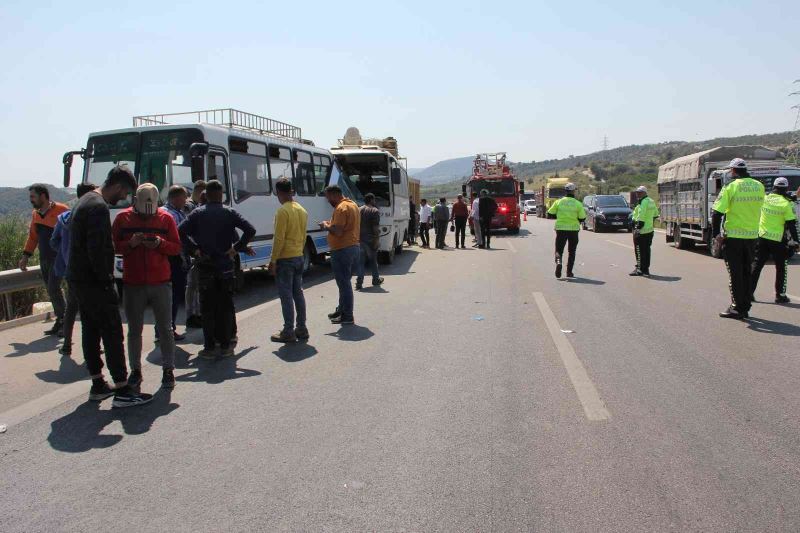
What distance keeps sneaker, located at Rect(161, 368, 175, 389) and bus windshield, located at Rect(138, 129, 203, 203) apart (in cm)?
524

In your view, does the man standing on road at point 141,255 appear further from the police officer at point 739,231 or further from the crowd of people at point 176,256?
the police officer at point 739,231

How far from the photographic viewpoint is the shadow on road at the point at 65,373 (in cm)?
651

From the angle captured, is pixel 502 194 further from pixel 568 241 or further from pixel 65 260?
pixel 65 260

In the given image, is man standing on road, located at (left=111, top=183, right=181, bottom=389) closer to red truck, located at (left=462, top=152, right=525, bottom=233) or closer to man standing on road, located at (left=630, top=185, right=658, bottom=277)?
man standing on road, located at (left=630, top=185, right=658, bottom=277)

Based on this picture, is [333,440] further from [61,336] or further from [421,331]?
[61,336]

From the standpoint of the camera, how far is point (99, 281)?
18.0 feet

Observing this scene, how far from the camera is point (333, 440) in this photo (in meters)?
4.68

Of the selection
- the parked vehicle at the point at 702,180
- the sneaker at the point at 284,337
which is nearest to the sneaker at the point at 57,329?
the sneaker at the point at 284,337

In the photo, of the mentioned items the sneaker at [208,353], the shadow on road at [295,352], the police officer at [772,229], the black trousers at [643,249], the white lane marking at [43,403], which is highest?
the police officer at [772,229]

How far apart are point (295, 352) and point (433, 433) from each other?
10.3 ft

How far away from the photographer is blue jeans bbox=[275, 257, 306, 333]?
26.3 ft

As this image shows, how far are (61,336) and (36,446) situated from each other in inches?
166

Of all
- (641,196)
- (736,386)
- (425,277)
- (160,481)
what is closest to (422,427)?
(160,481)

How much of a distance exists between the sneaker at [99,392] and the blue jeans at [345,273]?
3.79 meters
